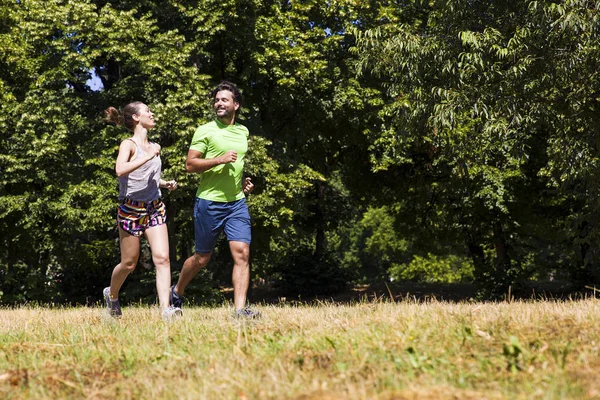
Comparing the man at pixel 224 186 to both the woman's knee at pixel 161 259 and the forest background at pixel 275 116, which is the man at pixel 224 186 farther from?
the forest background at pixel 275 116

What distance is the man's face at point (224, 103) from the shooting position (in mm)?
6203

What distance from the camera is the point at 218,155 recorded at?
6.18 metres

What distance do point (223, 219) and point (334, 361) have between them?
2948mm

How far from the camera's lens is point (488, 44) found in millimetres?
9570

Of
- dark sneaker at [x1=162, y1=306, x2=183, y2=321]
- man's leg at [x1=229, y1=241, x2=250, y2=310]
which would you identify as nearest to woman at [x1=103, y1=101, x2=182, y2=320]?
dark sneaker at [x1=162, y1=306, x2=183, y2=321]

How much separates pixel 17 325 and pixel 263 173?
10.7 metres

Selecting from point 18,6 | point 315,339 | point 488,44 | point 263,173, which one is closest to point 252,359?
point 315,339

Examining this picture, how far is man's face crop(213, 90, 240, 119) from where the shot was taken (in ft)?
20.4

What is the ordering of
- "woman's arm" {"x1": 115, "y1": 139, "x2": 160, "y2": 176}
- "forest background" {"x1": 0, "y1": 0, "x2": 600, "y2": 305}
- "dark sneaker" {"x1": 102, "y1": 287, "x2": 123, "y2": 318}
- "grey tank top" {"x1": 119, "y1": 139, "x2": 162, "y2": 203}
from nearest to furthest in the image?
"woman's arm" {"x1": 115, "y1": 139, "x2": 160, "y2": 176} → "grey tank top" {"x1": 119, "y1": 139, "x2": 162, "y2": 203} → "dark sneaker" {"x1": 102, "y1": 287, "x2": 123, "y2": 318} → "forest background" {"x1": 0, "y1": 0, "x2": 600, "y2": 305}

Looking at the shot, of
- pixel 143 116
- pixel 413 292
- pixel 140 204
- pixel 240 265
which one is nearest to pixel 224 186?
pixel 240 265

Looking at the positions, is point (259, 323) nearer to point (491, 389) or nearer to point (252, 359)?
point (252, 359)

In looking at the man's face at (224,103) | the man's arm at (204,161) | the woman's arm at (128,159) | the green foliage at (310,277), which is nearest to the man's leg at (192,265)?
the man's arm at (204,161)

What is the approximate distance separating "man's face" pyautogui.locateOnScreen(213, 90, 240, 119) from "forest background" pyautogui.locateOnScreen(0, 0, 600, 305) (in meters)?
4.59

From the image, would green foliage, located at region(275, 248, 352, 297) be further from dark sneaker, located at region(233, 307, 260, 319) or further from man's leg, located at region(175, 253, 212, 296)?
dark sneaker, located at region(233, 307, 260, 319)
